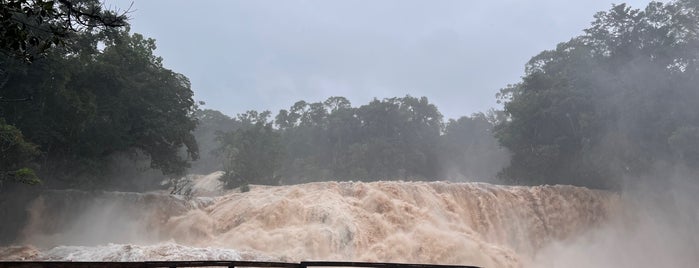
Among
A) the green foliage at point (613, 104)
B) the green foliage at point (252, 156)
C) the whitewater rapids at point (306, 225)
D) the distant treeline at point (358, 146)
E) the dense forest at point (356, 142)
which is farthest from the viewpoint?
the distant treeline at point (358, 146)

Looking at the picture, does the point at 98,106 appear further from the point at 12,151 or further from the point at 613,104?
the point at 613,104

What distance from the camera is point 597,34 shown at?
107ft

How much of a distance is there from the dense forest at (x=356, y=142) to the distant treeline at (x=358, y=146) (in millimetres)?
175

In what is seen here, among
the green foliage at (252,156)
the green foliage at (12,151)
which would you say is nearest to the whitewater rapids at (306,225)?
the green foliage at (12,151)

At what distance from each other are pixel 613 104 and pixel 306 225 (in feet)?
59.3

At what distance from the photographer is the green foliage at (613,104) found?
25.7 metres

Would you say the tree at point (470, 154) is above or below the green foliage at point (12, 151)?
above

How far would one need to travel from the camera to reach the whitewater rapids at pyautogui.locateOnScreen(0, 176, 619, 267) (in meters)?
14.8

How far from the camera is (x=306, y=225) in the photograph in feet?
51.9

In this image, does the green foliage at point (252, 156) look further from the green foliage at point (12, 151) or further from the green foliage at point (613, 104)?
the green foliage at point (12, 151)

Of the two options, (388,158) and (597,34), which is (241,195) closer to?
(597,34)

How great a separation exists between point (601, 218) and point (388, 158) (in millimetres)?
22281

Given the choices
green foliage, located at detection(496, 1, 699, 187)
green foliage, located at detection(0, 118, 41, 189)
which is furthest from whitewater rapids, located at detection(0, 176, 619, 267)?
green foliage, located at detection(496, 1, 699, 187)

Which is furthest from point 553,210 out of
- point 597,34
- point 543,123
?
point 597,34
